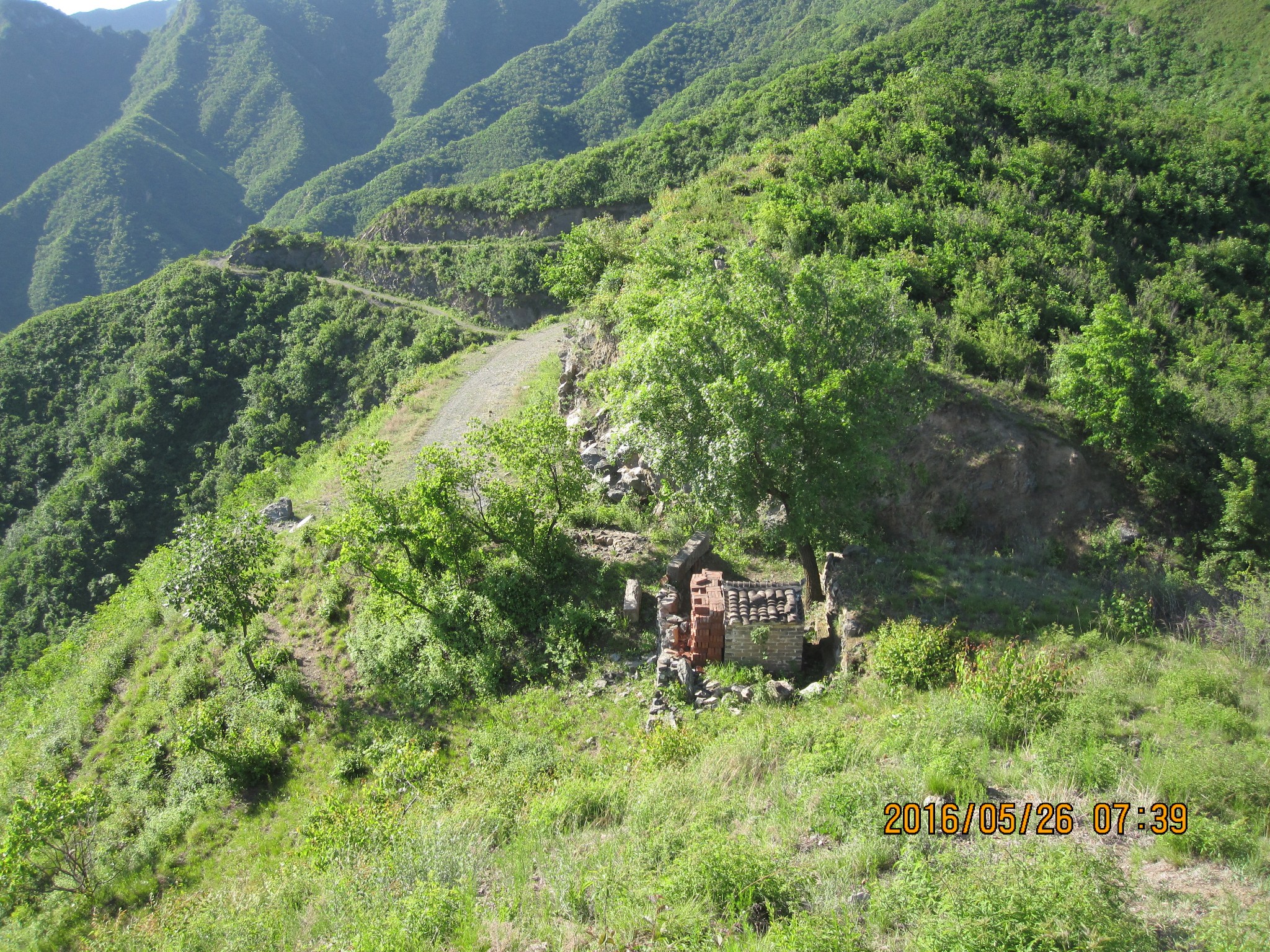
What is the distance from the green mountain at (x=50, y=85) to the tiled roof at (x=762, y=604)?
13698 centimetres

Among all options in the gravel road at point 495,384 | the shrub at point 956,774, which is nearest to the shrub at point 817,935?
the shrub at point 956,774

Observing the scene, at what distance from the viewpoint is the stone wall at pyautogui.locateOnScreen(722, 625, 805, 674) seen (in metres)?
9.27

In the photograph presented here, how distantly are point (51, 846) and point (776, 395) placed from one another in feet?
39.0

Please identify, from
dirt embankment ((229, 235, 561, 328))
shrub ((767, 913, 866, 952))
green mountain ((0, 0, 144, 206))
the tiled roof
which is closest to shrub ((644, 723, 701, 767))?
the tiled roof

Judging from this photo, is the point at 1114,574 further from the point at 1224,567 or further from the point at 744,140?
the point at 744,140

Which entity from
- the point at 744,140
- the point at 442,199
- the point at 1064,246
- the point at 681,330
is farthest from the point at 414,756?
the point at 442,199

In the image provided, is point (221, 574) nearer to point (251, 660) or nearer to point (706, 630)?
point (251, 660)

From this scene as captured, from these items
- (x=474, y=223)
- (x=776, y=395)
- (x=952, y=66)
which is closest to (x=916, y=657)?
(x=776, y=395)

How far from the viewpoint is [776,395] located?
8.88 m

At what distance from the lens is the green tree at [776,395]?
28.9 ft

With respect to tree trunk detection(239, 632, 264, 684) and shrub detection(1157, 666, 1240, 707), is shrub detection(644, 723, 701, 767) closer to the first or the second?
shrub detection(1157, 666, 1240, 707)

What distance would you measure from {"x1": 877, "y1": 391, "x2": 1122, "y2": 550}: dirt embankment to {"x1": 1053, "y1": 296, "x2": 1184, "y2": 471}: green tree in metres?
0.60

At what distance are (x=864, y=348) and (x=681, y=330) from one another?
8.98 feet

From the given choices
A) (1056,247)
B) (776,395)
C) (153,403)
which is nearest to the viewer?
(776,395)
